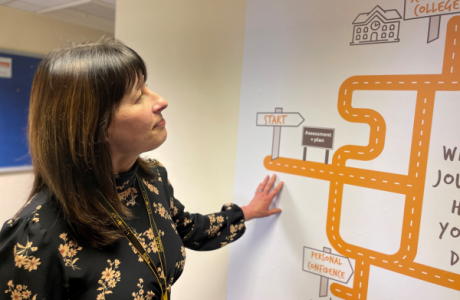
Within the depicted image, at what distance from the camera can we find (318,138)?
41.4 inches

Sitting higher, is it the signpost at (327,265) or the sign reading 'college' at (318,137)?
the sign reading 'college' at (318,137)

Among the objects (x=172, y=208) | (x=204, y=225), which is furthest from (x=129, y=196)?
(x=204, y=225)

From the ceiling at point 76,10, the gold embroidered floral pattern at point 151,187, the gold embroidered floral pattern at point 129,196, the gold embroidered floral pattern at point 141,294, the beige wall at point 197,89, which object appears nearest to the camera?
the gold embroidered floral pattern at point 141,294

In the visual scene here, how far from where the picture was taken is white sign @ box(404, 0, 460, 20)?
0.81m

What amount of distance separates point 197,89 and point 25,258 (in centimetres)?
91

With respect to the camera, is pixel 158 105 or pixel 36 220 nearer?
pixel 36 220

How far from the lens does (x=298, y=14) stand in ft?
3.52

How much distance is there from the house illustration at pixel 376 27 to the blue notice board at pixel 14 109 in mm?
2668

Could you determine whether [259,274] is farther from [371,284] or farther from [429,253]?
[429,253]

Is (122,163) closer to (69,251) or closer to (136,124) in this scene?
(136,124)

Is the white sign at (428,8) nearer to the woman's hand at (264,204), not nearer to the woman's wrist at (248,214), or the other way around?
the woman's hand at (264,204)

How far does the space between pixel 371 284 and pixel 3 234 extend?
0.99m

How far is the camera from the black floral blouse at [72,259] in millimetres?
629

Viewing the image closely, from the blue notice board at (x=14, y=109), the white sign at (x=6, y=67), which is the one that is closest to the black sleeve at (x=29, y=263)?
the blue notice board at (x=14, y=109)
